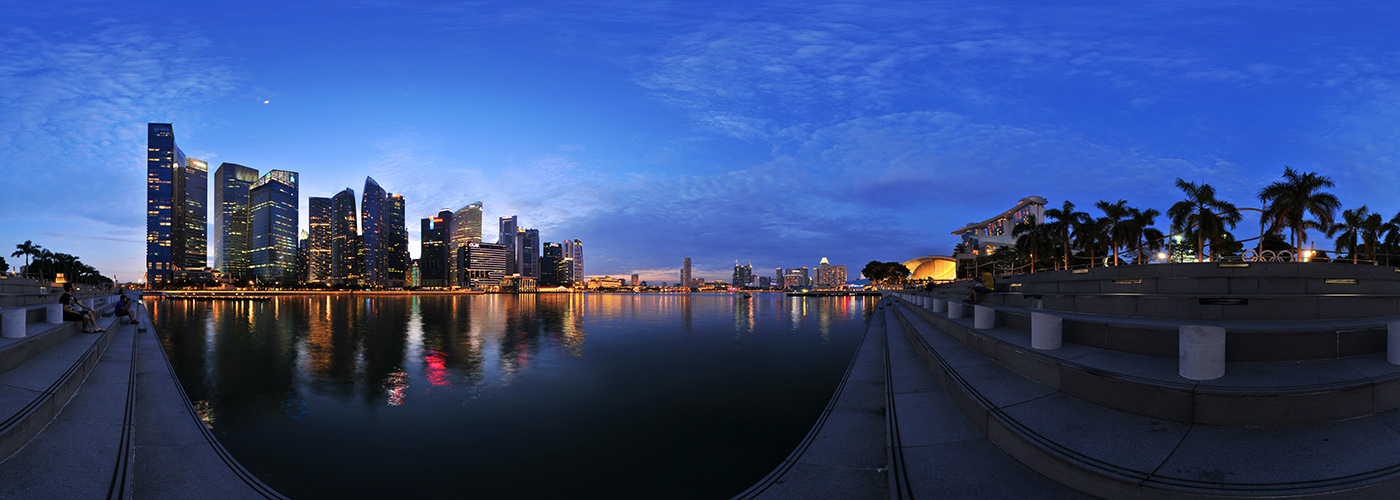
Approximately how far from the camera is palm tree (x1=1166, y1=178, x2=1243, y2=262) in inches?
1264

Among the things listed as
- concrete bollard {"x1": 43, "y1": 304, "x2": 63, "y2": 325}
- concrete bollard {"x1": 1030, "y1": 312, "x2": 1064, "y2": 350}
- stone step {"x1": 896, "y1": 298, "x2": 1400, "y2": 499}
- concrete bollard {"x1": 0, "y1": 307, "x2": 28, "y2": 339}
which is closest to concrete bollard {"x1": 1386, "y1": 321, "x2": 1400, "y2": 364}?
stone step {"x1": 896, "y1": 298, "x2": 1400, "y2": 499}

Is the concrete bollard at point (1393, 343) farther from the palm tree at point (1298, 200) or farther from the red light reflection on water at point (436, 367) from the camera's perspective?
the palm tree at point (1298, 200)

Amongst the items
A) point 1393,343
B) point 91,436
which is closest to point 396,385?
point 91,436

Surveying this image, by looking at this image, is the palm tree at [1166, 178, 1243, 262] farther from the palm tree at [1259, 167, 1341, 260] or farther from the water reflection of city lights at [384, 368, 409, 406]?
the water reflection of city lights at [384, 368, 409, 406]

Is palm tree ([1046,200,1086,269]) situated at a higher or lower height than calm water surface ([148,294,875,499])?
higher

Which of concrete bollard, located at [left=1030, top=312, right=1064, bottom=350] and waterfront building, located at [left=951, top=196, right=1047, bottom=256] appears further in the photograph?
waterfront building, located at [left=951, top=196, right=1047, bottom=256]

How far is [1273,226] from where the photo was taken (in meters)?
32.3

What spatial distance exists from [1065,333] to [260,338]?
3386 centimetres

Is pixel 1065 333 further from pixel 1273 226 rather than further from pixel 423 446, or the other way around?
pixel 1273 226

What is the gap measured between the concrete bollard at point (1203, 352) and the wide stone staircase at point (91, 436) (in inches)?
458

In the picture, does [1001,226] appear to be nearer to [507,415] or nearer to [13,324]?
[507,415]

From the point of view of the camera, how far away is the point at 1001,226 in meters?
122

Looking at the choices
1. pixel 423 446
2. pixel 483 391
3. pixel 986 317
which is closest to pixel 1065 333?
pixel 986 317

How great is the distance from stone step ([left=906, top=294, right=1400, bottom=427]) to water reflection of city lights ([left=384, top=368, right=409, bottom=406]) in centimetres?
1353
